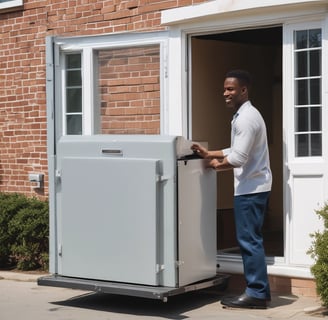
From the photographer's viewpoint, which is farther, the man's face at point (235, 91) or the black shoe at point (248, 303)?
the man's face at point (235, 91)

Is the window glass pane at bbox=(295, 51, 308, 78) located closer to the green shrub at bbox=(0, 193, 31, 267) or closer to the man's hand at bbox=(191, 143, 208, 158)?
the man's hand at bbox=(191, 143, 208, 158)

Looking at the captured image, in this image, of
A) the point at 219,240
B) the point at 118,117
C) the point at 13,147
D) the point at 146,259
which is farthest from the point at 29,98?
the point at 146,259

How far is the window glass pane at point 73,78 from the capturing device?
9.00 metres

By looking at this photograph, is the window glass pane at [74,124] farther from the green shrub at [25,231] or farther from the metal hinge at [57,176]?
the metal hinge at [57,176]

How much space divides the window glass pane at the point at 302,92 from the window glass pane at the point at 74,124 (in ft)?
8.45

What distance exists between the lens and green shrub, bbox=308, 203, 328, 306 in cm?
672

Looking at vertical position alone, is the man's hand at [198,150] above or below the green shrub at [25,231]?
above

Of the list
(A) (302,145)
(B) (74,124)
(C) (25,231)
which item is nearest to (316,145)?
(A) (302,145)

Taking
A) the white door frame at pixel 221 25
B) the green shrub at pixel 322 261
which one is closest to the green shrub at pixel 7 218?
the white door frame at pixel 221 25

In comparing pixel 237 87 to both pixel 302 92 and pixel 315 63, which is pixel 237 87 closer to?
pixel 302 92

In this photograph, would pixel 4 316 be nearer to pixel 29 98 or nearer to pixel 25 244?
pixel 25 244

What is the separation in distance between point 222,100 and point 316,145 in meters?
2.14

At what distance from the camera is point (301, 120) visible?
758cm

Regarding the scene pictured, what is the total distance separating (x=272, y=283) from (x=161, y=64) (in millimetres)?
2446
